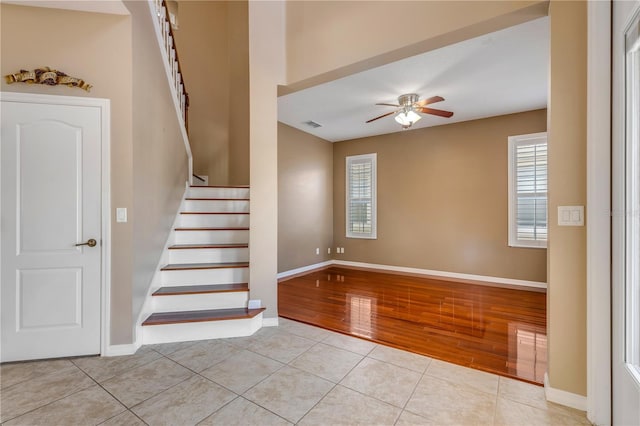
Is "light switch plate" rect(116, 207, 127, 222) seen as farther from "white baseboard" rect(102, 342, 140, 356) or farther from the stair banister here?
the stair banister

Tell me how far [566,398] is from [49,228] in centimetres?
393

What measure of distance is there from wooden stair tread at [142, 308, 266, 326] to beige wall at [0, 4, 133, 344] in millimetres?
248

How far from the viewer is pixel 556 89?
172 cm

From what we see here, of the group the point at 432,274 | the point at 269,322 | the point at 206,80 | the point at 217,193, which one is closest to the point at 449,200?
the point at 432,274

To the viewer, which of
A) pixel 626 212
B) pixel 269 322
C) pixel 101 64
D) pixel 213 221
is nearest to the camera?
pixel 626 212

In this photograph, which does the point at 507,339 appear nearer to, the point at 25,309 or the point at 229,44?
the point at 25,309

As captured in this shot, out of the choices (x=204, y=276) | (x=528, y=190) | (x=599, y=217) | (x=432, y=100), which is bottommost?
(x=204, y=276)

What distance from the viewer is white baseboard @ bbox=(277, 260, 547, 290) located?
4.41m

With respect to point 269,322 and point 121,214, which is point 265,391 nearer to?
point 269,322

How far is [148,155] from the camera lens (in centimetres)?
264

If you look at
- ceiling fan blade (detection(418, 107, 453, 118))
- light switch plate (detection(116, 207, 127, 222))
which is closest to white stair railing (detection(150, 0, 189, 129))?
light switch plate (detection(116, 207, 127, 222))

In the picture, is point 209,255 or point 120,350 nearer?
point 120,350

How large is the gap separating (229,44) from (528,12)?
550cm

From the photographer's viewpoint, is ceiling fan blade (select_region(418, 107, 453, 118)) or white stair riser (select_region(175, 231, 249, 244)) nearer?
white stair riser (select_region(175, 231, 249, 244))
